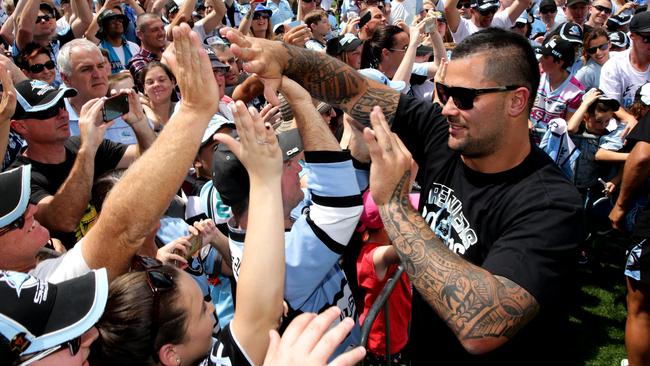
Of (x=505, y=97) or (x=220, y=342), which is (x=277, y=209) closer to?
(x=220, y=342)

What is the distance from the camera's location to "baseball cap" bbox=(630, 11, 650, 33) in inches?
231

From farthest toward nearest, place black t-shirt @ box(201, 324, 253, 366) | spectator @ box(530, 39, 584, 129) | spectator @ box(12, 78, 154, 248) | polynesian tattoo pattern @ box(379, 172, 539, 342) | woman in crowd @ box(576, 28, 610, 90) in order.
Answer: woman in crowd @ box(576, 28, 610, 90) → spectator @ box(530, 39, 584, 129) → spectator @ box(12, 78, 154, 248) → polynesian tattoo pattern @ box(379, 172, 539, 342) → black t-shirt @ box(201, 324, 253, 366)

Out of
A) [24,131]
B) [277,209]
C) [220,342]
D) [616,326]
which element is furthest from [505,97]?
[616,326]

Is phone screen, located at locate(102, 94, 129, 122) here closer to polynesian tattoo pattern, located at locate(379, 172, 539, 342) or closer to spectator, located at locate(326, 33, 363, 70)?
polynesian tattoo pattern, located at locate(379, 172, 539, 342)

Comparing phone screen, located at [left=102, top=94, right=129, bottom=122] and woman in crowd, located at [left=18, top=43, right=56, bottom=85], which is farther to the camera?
woman in crowd, located at [left=18, top=43, right=56, bottom=85]

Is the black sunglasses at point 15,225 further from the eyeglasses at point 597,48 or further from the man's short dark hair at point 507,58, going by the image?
the eyeglasses at point 597,48

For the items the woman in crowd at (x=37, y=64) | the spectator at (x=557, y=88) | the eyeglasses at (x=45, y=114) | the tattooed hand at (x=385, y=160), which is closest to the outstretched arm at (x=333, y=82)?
the tattooed hand at (x=385, y=160)

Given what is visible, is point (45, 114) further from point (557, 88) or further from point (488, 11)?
point (488, 11)

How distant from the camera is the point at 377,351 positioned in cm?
371

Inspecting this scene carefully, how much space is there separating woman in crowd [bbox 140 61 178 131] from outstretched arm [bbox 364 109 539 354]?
3.65 m

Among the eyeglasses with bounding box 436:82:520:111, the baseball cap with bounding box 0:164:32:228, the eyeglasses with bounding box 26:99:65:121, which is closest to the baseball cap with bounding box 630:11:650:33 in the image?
the eyeglasses with bounding box 436:82:520:111

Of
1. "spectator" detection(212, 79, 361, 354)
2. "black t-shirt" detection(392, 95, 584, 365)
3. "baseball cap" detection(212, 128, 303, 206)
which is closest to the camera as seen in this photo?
"black t-shirt" detection(392, 95, 584, 365)

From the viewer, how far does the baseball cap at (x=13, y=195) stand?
8.14ft

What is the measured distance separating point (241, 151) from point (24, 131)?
2525mm
